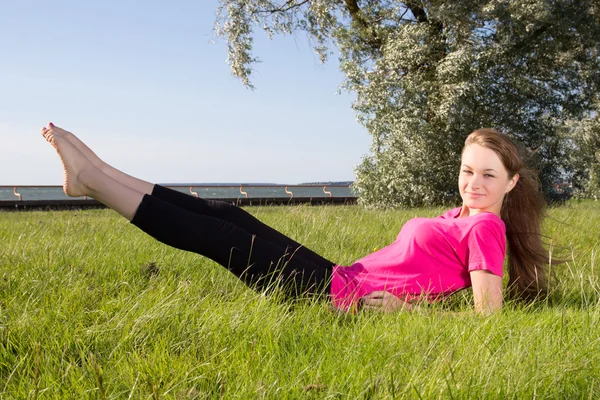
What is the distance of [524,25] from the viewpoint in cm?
1312

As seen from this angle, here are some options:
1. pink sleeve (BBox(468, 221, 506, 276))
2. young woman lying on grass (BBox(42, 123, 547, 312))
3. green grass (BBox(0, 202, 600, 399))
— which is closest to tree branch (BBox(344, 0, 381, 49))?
young woman lying on grass (BBox(42, 123, 547, 312))

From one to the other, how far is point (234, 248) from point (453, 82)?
11.7 m

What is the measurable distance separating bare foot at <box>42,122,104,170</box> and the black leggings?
66 cm

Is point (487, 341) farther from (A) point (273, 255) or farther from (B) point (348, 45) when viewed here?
(B) point (348, 45)

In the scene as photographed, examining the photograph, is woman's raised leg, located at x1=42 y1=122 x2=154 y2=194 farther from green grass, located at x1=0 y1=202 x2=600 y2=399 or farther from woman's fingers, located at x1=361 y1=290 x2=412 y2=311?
woman's fingers, located at x1=361 y1=290 x2=412 y2=311

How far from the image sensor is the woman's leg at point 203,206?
3.70 meters

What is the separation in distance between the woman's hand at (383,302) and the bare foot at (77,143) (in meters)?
1.98

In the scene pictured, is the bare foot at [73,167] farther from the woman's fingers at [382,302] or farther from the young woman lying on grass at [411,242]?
the woman's fingers at [382,302]

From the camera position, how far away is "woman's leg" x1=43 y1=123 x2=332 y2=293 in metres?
3.08

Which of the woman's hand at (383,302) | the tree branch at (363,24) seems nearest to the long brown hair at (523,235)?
the woman's hand at (383,302)

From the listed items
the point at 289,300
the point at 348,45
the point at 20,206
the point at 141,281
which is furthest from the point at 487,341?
the point at 20,206

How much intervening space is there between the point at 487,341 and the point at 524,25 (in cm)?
1273

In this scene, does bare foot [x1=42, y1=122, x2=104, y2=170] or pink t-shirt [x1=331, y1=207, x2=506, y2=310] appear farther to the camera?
bare foot [x1=42, y1=122, x2=104, y2=170]

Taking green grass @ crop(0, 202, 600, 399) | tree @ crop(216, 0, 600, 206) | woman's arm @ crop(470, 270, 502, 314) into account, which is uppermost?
tree @ crop(216, 0, 600, 206)
